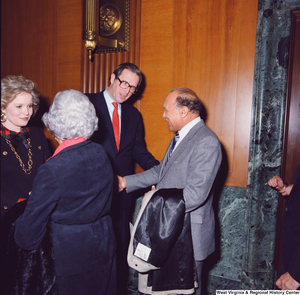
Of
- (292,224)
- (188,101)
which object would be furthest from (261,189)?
(188,101)

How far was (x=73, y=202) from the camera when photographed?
1.35m

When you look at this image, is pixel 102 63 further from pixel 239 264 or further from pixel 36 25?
pixel 239 264

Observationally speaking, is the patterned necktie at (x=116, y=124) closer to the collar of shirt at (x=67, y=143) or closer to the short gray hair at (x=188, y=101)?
the short gray hair at (x=188, y=101)

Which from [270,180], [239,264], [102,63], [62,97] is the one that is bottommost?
[239,264]

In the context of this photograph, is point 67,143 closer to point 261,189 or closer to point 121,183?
point 121,183

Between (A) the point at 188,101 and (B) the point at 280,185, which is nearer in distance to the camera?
(A) the point at 188,101

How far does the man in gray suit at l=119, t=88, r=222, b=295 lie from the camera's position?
5.54ft

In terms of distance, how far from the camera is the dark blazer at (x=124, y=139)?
7.80ft

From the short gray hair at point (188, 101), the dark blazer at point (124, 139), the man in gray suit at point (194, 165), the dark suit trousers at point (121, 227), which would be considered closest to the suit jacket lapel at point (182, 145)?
the man in gray suit at point (194, 165)

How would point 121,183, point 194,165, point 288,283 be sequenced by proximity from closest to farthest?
point 288,283
point 194,165
point 121,183

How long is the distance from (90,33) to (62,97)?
1497 mm

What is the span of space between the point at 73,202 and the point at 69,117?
0.45 meters

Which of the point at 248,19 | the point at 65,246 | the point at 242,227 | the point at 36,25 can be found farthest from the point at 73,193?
the point at 36,25

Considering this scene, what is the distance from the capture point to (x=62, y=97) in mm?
1399
